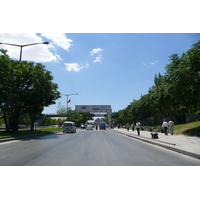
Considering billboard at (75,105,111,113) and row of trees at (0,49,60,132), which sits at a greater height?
billboard at (75,105,111,113)

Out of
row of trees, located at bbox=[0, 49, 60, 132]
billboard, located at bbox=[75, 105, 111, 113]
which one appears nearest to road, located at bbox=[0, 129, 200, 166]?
Result: row of trees, located at bbox=[0, 49, 60, 132]

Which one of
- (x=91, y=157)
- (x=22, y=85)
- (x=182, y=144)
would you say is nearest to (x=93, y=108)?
(x=22, y=85)

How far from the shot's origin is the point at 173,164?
7609 millimetres

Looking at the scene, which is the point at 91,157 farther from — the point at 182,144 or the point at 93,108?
the point at 93,108

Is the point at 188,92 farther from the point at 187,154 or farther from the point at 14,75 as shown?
the point at 14,75

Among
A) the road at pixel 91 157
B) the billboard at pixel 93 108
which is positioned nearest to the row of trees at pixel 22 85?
the road at pixel 91 157

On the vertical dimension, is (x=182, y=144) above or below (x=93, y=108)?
below

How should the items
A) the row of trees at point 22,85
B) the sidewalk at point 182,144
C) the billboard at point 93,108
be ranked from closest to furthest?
the sidewalk at point 182,144 < the row of trees at point 22,85 < the billboard at point 93,108

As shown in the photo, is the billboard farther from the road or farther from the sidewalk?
the road

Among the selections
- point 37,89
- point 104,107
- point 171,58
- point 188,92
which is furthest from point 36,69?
point 104,107

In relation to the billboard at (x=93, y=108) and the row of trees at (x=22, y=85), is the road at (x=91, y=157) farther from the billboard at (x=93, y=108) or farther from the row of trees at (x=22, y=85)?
the billboard at (x=93, y=108)

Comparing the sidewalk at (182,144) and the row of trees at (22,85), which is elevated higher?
the row of trees at (22,85)

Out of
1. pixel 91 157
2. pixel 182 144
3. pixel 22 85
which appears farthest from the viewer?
pixel 22 85

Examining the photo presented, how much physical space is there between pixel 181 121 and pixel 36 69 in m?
30.2
